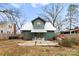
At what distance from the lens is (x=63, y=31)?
2.58 metres

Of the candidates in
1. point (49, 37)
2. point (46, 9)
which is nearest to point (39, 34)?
point (49, 37)

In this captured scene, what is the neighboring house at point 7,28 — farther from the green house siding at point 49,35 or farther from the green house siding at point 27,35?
the green house siding at point 49,35

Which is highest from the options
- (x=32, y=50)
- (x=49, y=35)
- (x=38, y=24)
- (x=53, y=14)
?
(x=53, y=14)

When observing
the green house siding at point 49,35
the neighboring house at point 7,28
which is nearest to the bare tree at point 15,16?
the neighboring house at point 7,28

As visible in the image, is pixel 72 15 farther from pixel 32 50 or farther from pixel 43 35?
pixel 32 50

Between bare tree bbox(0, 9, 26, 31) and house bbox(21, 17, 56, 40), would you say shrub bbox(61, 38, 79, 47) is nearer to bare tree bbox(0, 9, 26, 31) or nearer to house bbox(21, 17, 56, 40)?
house bbox(21, 17, 56, 40)

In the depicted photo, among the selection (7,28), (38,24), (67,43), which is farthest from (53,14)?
(7,28)

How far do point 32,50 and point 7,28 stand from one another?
0.36 meters

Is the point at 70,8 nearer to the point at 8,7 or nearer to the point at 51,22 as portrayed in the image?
the point at 51,22

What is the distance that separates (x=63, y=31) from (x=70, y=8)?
26 centimetres

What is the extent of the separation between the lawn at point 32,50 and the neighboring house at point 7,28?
0.10 metres

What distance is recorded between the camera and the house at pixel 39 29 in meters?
2.55

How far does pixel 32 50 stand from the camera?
8.38 ft

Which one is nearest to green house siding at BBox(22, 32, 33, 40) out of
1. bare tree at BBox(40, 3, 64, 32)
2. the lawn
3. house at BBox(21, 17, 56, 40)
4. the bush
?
house at BBox(21, 17, 56, 40)
